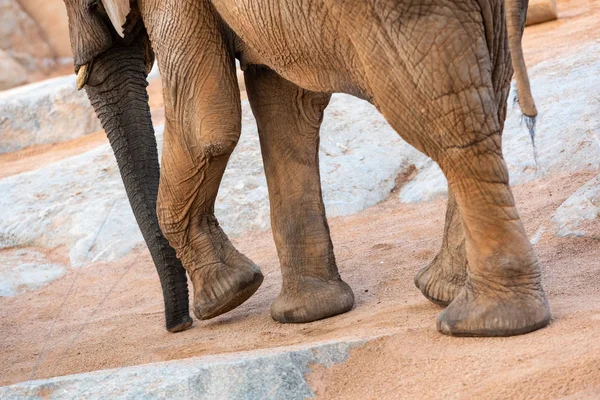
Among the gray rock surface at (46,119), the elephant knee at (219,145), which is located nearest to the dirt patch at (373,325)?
the elephant knee at (219,145)

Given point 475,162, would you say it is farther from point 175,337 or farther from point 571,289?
point 175,337

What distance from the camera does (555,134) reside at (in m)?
6.11

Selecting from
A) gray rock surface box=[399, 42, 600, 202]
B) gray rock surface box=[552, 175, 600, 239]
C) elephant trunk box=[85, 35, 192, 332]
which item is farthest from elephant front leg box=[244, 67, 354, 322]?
gray rock surface box=[399, 42, 600, 202]

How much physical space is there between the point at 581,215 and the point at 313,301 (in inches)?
48.7

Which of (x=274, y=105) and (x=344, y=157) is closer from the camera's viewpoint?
(x=274, y=105)

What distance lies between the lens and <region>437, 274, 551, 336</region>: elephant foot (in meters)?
2.96

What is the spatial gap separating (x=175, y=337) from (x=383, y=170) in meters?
3.05

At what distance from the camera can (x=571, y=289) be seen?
350 centimetres

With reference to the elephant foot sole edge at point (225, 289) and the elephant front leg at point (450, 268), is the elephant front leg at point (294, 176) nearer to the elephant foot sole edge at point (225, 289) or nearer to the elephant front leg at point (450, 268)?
the elephant foot sole edge at point (225, 289)

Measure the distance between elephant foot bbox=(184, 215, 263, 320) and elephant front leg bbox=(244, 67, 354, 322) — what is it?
0.48 feet

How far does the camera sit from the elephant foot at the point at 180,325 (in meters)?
4.41

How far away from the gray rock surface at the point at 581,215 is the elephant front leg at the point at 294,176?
1.00 m

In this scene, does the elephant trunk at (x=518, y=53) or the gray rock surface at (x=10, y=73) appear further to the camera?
the gray rock surface at (x=10, y=73)

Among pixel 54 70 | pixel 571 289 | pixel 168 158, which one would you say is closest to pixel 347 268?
pixel 168 158
